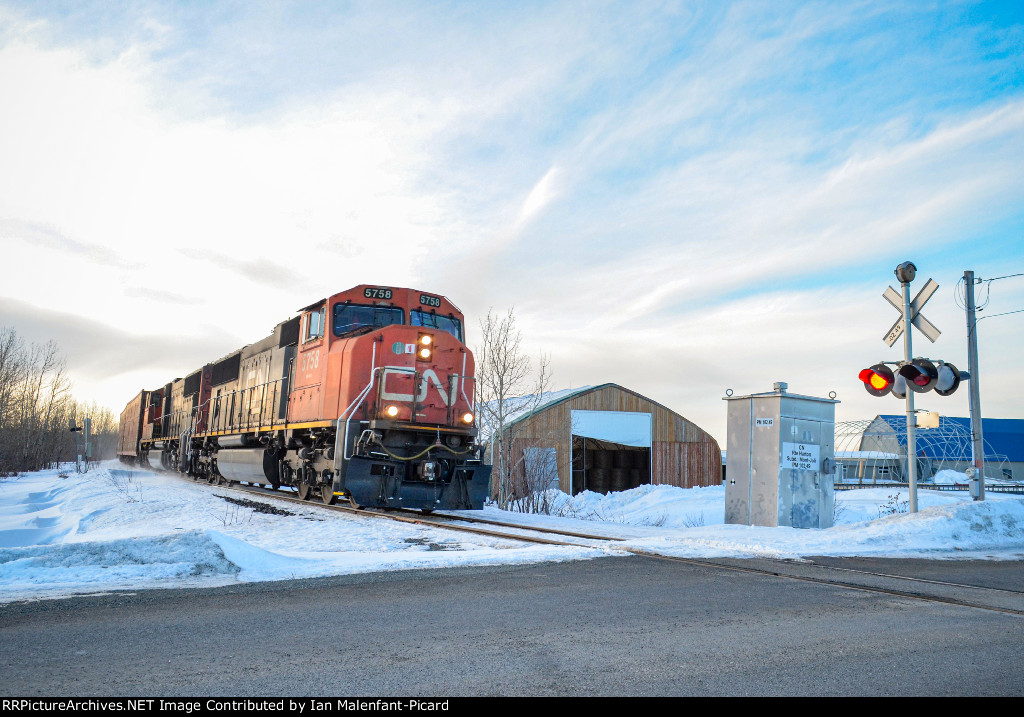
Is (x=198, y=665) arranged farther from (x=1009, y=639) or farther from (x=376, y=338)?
(x=376, y=338)

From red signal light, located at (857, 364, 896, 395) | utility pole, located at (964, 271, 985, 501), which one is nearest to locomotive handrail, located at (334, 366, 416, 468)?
red signal light, located at (857, 364, 896, 395)

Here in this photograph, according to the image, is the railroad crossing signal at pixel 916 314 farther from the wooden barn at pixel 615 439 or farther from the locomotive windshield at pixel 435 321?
the wooden barn at pixel 615 439

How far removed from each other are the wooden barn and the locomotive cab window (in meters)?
14.9

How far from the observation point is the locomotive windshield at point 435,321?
14.6 m

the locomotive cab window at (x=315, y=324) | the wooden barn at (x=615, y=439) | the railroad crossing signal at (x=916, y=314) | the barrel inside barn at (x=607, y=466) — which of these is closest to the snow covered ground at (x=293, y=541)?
the railroad crossing signal at (x=916, y=314)

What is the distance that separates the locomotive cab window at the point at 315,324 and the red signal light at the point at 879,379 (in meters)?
9.92

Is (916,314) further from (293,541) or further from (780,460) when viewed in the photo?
(293,541)

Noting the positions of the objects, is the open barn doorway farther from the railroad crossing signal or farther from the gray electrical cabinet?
the railroad crossing signal

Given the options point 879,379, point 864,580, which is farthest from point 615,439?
point 864,580

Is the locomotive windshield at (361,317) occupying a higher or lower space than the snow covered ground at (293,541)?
higher

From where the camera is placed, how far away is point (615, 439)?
32.9 meters

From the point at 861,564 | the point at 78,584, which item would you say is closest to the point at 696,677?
the point at 78,584

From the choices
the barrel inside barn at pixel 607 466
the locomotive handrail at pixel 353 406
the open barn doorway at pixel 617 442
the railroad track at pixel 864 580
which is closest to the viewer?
the railroad track at pixel 864 580

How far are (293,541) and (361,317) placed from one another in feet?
19.9
